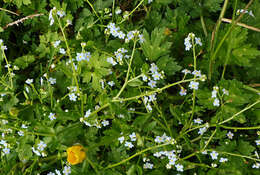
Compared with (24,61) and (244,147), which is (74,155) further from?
(244,147)

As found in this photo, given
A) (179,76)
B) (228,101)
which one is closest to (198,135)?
(228,101)

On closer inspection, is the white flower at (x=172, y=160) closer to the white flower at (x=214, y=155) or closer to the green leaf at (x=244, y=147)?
the white flower at (x=214, y=155)

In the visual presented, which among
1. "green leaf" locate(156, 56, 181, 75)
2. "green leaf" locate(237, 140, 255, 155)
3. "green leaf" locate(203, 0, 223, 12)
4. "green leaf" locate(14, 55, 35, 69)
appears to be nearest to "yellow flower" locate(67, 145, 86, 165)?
"green leaf" locate(156, 56, 181, 75)

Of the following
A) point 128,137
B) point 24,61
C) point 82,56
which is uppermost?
point 82,56

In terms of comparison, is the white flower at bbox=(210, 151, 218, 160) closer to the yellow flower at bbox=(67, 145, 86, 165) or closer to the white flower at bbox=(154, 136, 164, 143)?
the white flower at bbox=(154, 136, 164, 143)

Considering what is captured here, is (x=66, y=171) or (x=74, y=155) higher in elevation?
(x=74, y=155)

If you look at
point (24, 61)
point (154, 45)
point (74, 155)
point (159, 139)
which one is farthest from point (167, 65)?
point (24, 61)

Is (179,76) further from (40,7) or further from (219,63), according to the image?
(40,7)

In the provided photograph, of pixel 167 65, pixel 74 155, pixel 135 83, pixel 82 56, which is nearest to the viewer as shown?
pixel 74 155
